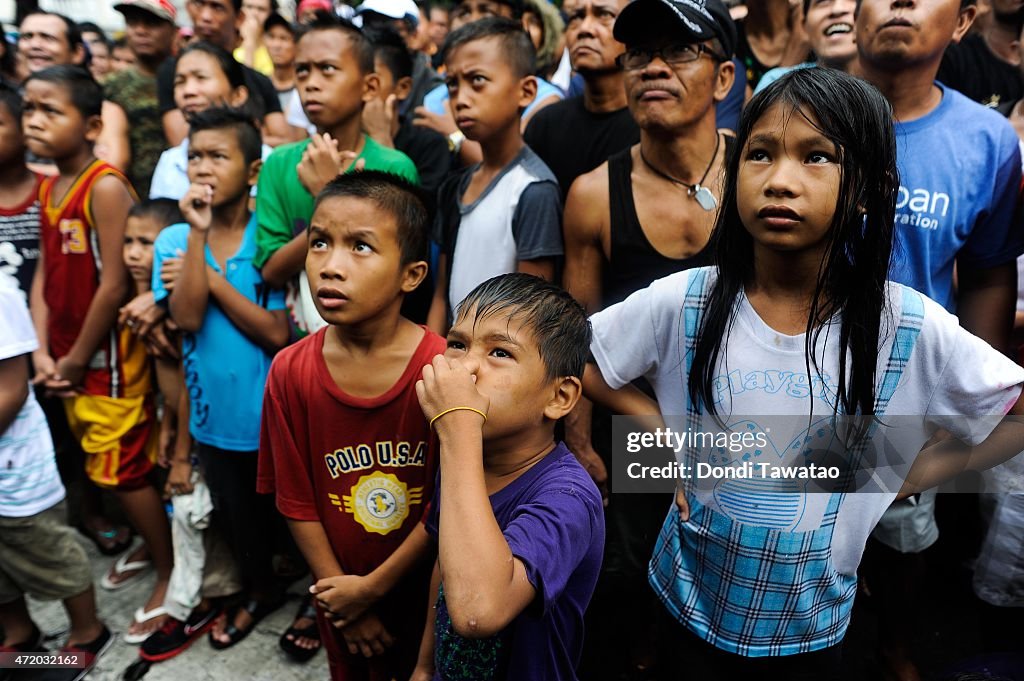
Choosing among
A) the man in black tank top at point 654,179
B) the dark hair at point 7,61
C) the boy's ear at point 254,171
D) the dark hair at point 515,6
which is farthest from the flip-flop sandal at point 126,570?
the dark hair at point 7,61

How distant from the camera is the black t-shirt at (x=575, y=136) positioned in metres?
2.85

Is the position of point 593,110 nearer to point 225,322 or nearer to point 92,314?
point 225,322

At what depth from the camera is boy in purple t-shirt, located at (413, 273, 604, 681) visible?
1312 mm

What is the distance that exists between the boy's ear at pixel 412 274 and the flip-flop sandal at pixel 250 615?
1.71m

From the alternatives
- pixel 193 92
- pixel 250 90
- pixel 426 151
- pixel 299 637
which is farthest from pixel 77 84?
pixel 299 637

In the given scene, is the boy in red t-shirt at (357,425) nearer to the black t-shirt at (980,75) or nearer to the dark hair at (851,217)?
the dark hair at (851,217)

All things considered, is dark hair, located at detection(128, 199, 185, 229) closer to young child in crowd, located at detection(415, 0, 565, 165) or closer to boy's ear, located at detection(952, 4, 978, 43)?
young child in crowd, located at detection(415, 0, 565, 165)

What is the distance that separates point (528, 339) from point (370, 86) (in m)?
1.92

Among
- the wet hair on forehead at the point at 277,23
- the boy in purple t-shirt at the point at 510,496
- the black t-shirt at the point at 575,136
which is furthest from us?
the wet hair on forehead at the point at 277,23

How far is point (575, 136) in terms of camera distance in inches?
117

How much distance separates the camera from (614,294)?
2334 millimetres

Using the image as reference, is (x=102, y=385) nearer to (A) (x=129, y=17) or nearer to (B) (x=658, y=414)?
(B) (x=658, y=414)

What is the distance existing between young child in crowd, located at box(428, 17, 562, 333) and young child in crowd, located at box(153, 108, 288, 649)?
684mm

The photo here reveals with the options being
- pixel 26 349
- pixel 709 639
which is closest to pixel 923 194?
pixel 709 639
